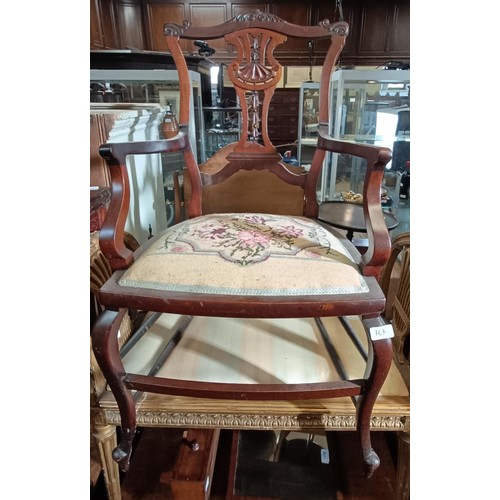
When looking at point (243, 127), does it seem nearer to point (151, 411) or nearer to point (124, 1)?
point (151, 411)

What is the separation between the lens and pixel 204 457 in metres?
0.82

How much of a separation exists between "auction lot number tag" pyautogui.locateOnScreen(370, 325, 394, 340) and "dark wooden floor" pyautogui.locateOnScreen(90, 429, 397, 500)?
0.50m

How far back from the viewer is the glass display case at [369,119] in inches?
71.3

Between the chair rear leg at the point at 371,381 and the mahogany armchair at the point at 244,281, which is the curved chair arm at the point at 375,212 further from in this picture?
the chair rear leg at the point at 371,381

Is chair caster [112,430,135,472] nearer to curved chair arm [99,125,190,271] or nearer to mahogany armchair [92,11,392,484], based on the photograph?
mahogany armchair [92,11,392,484]

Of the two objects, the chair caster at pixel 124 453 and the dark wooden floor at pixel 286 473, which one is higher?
the chair caster at pixel 124 453

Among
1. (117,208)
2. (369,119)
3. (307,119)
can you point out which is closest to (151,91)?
(307,119)

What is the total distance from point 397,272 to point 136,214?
92cm

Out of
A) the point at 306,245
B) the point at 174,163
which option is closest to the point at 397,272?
the point at 306,245

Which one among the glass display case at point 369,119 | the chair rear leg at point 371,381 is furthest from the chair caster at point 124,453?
the glass display case at point 369,119

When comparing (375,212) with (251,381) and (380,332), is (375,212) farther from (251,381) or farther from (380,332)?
(251,381)

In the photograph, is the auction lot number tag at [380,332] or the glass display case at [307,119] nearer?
the auction lot number tag at [380,332]

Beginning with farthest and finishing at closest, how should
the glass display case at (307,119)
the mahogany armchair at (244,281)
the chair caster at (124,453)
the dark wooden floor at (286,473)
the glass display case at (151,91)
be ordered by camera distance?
the glass display case at (307,119) → the glass display case at (151,91) → the dark wooden floor at (286,473) → the chair caster at (124,453) → the mahogany armchair at (244,281)

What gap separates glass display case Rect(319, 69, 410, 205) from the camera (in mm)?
1811
